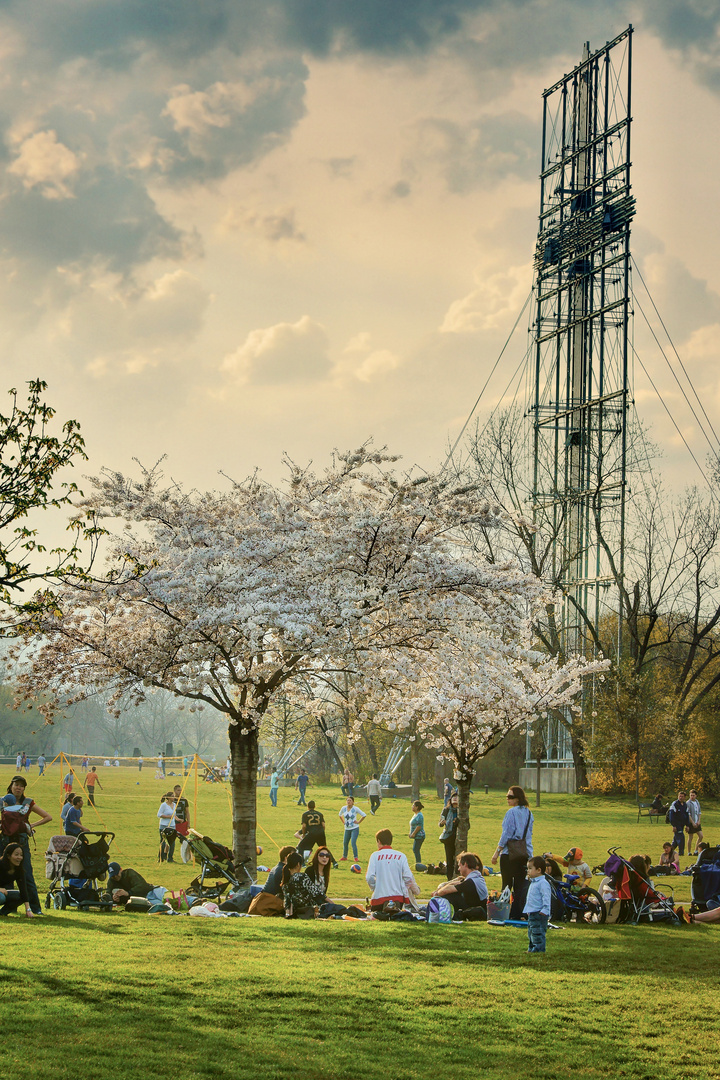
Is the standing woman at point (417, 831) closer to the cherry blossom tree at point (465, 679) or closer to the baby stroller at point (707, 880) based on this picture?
the cherry blossom tree at point (465, 679)

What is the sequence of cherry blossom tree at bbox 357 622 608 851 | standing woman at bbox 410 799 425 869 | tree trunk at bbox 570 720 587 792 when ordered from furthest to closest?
1. tree trunk at bbox 570 720 587 792
2. standing woman at bbox 410 799 425 869
3. cherry blossom tree at bbox 357 622 608 851

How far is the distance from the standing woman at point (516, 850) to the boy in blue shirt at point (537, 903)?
7.74 feet

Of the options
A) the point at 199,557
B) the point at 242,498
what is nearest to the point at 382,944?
the point at 199,557

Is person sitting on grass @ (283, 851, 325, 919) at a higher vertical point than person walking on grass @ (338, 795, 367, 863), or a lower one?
higher

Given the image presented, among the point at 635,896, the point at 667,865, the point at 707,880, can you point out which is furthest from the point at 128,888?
the point at 667,865

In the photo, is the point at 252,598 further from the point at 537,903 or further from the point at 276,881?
the point at 537,903

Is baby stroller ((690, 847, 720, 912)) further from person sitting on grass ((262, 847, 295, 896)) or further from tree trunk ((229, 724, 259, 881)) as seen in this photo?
tree trunk ((229, 724, 259, 881))

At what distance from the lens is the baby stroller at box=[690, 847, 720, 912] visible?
14648 mm

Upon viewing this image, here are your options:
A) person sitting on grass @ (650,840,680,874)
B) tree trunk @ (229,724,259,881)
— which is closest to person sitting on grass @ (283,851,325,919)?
tree trunk @ (229,724,259,881)

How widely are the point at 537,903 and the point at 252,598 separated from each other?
7.19 metres

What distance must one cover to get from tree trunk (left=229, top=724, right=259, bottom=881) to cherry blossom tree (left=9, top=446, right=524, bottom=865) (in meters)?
0.03

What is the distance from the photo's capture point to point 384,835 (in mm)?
13289

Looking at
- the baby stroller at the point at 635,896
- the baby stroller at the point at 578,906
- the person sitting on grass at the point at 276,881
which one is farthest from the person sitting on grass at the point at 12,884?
the baby stroller at the point at 635,896

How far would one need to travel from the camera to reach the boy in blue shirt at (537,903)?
34.2 ft
